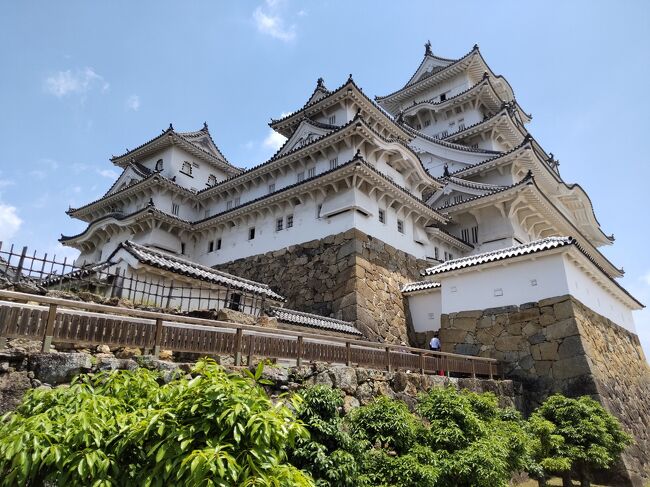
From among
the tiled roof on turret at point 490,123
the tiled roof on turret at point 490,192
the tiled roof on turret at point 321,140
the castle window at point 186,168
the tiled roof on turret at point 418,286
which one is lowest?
the tiled roof on turret at point 418,286

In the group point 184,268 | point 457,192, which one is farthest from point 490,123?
point 184,268

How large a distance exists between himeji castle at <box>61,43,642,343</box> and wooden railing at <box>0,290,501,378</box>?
7.51 metres

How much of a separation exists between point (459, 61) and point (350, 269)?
26.0 metres

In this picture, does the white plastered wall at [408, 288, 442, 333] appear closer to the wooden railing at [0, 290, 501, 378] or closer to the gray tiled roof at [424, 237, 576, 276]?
the gray tiled roof at [424, 237, 576, 276]

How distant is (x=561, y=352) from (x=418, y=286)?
23.6 ft

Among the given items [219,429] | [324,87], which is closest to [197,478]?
[219,429]

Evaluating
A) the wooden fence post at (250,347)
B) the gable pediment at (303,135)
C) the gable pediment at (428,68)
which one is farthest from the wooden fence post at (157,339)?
the gable pediment at (428,68)

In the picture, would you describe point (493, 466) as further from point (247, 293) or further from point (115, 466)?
point (247, 293)

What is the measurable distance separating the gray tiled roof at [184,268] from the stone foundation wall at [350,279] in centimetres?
382

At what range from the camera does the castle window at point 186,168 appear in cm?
3087

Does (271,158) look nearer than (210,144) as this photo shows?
Yes

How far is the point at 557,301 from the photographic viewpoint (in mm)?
15359

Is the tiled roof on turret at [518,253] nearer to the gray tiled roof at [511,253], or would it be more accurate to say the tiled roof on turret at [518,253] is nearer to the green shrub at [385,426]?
the gray tiled roof at [511,253]

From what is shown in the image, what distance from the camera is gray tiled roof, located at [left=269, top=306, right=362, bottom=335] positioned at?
15141mm
